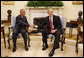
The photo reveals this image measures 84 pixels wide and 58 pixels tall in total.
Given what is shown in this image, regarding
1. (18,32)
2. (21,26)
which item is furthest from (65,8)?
(18,32)

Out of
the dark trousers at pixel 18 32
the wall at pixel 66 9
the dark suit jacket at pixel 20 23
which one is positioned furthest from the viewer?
the wall at pixel 66 9

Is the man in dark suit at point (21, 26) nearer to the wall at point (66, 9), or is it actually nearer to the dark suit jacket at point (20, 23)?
the dark suit jacket at point (20, 23)

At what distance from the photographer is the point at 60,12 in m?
6.52

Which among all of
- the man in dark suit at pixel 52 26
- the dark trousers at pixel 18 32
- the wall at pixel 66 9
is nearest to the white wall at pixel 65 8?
the wall at pixel 66 9

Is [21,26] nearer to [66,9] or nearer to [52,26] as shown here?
[52,26]

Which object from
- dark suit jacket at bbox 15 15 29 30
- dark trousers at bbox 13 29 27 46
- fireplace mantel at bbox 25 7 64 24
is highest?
fireplace mantel at bbox 25 7 64 24

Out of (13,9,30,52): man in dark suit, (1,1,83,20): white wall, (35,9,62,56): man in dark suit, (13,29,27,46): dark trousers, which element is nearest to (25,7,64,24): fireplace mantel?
(1,1,83,20): white wall

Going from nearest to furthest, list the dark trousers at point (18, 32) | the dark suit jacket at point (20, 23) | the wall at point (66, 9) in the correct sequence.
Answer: the dark trousers at point (18, 32) → the dark suit jacket at point (20, 23) → the wall at point (66, 9)

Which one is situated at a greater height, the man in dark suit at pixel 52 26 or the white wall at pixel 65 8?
the white wall at pixel 65 8

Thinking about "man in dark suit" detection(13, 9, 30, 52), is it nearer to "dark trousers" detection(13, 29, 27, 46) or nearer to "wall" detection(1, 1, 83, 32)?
"dark trousers" detection(13, 29, 27, 46)

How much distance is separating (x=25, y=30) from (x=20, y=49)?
55 cm

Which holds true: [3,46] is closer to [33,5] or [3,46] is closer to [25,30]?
[25,30]

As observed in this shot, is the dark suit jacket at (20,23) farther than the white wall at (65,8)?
No

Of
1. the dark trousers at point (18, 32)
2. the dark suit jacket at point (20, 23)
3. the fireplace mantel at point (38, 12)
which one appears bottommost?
the dark trousers at point (18, 32)
